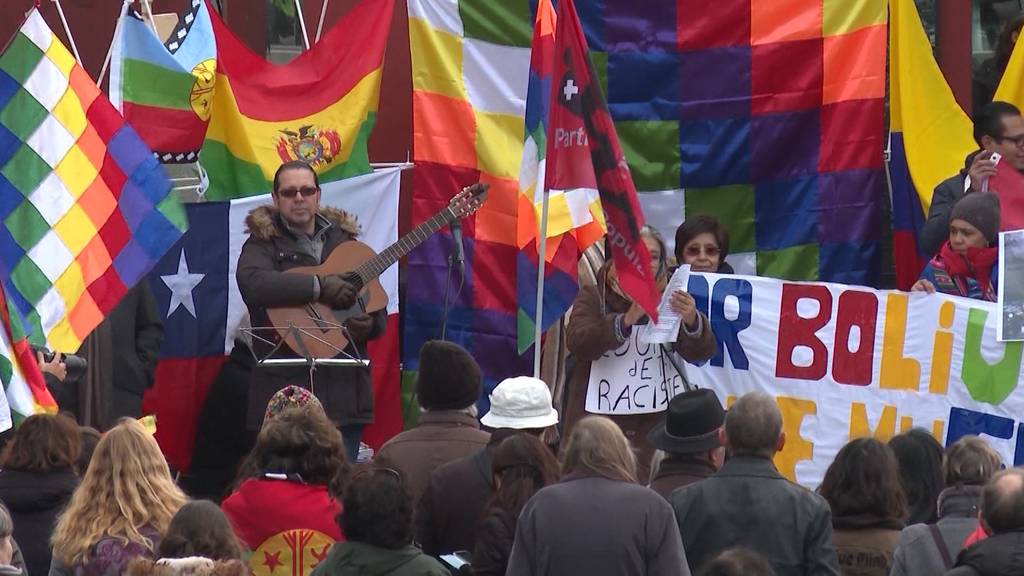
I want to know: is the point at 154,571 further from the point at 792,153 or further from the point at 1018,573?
the point at 792,153

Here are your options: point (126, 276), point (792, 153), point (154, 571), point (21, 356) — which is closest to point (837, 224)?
point (792, 153)

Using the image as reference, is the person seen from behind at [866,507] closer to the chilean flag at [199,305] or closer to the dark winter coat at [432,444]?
the dark winter coat at [432,444]

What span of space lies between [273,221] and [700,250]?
2.10 metres

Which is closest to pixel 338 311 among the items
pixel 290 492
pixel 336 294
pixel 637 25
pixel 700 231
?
pixel 336 294

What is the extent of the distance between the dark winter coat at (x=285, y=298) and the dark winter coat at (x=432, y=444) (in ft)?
6.89

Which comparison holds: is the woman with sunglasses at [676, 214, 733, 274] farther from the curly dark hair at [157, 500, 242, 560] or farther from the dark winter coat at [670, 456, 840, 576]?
the curly dark hair at [157, 500, 242, 560]

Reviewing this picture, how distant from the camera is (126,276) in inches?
351

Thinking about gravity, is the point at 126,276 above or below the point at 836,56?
below

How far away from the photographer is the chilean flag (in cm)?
1070

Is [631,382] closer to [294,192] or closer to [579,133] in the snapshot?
[579,133]

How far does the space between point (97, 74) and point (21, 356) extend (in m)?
4.72

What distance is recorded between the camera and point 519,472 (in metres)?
6.57

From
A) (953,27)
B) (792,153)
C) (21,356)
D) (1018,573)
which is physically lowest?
(1018,573)

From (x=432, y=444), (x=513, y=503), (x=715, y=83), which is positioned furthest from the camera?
(x=715, y=83)
